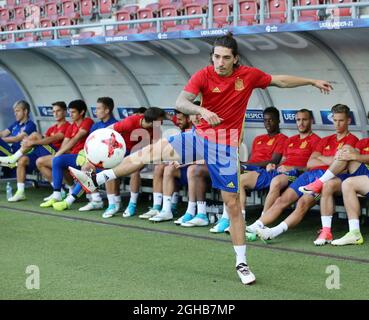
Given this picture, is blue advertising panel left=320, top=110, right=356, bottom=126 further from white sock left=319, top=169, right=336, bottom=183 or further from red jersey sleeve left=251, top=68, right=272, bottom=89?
red jersey sleeve left=251, top=68, right=272, bottom=89

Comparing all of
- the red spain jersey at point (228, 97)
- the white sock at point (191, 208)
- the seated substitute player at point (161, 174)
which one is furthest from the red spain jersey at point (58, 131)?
the red spain jersey at point (228, 97)

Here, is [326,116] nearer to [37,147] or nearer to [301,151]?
[301,151]

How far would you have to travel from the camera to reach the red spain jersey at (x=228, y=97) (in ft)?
18.1

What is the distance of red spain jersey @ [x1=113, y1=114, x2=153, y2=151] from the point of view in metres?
8.81

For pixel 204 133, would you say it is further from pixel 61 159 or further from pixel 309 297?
pixel 61 159

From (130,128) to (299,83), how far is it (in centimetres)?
356

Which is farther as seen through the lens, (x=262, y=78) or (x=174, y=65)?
(x=174, y=65)

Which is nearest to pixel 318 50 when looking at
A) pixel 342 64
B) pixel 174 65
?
pixel 342 64

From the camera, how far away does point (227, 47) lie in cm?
532

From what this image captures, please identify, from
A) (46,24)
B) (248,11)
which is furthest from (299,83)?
(46,24)

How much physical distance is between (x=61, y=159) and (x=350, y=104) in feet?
12.1

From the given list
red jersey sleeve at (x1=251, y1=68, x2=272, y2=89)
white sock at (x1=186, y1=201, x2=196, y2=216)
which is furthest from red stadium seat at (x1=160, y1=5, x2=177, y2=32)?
red jersey sleeve at (x1=251, y1=68, x2=272, y2=89)

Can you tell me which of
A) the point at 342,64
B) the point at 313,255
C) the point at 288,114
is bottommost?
the point at 313,255

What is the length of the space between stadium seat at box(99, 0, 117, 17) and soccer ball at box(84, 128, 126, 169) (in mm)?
8698
